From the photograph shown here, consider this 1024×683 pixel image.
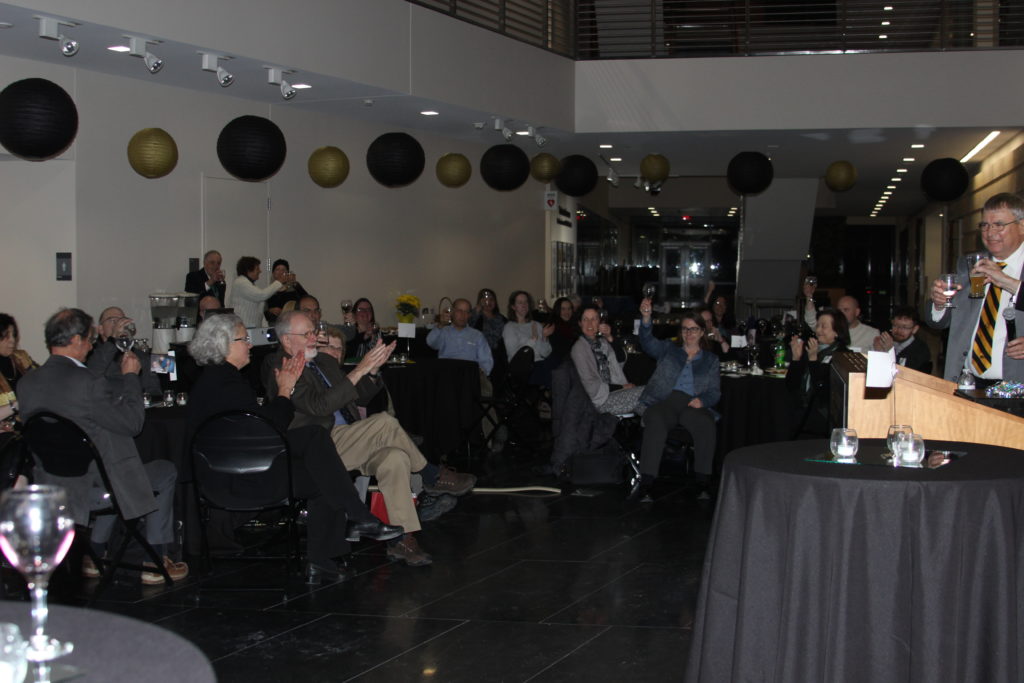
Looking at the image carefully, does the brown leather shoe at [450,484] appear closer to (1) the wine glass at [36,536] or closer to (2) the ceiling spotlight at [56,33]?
(2) the ceiling spotlight at [56,33]

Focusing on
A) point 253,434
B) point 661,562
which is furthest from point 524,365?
point 253,434

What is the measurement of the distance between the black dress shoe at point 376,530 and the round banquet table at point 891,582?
2.72 meters

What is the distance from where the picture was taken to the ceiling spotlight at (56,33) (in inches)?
269

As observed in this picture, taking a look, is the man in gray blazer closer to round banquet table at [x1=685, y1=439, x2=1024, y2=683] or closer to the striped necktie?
the striped necktie

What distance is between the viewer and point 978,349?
437 centimetres

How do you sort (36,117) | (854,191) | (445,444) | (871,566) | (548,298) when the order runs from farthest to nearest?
→ 1. (854,191)
2. (548,298)
3. (445,444)
4. (36,117)
5. (871,566)

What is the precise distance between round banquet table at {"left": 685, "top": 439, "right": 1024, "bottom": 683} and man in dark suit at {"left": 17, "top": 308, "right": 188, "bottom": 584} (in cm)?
293

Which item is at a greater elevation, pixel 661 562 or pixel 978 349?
pixel 978 349

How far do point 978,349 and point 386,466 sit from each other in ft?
9.10

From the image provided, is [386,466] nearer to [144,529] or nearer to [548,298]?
[144,529]

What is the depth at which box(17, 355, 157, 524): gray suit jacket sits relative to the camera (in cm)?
452

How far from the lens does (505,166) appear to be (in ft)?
33.5

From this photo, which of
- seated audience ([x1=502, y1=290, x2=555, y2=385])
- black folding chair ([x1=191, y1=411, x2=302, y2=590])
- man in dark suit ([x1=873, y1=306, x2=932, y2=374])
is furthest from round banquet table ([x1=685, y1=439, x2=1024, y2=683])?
seated audience ([x1=502, y1=290, x2=555, y2=385])

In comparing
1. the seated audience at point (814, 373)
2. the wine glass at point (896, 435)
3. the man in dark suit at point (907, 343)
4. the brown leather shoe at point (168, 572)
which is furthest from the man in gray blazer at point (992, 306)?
the brown leather shoe at point (168, 572)
